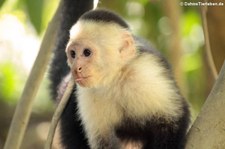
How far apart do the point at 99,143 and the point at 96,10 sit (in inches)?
19.5

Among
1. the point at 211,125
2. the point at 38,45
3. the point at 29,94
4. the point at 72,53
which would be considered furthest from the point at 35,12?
the point at 38,45

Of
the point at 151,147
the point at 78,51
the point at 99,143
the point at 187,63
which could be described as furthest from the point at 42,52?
the point at 187,63

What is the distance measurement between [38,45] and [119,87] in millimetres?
1174

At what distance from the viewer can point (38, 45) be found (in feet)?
10.1

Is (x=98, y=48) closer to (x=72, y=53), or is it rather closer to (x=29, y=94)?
(x=72, y=53)

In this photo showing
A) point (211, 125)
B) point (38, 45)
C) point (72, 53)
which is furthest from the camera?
point (38, 45)

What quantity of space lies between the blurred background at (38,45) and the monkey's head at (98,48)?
0.58 m

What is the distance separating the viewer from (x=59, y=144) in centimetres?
242

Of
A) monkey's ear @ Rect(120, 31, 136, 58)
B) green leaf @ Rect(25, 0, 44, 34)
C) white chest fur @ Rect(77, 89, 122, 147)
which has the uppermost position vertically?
green leaf @ Rect(25, 0, 44, 34)

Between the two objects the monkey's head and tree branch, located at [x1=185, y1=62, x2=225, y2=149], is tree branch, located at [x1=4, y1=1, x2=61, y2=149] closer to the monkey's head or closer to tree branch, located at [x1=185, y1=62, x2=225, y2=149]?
the monkey's head

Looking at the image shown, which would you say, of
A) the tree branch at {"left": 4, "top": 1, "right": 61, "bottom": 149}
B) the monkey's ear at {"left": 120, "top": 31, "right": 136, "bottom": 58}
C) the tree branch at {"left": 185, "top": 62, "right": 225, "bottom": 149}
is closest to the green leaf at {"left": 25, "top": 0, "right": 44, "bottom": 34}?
the tree branch at {"left": 4, "top": 1, "right": 61, "bottom": 149}

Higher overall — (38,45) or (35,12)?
(35,12)

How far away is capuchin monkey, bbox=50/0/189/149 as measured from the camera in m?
1.94

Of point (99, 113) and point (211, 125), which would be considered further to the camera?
point (99, 113)
